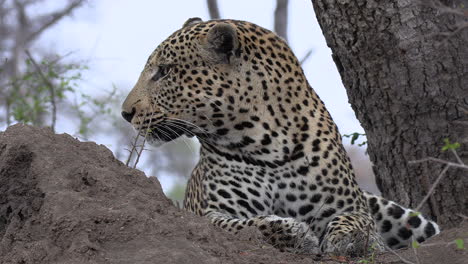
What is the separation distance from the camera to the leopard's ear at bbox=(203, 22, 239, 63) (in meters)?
7.86

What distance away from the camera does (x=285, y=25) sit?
47.8 ft

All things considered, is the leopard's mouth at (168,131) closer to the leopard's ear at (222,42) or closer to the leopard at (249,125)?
the leopard at (249,125)

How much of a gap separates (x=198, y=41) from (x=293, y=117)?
105 centimetres

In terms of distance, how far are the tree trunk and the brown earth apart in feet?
5.00

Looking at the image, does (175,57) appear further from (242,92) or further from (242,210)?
(242,210)

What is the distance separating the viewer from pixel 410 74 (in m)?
7.52

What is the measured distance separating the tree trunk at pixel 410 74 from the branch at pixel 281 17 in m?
6.43

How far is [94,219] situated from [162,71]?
2872mm

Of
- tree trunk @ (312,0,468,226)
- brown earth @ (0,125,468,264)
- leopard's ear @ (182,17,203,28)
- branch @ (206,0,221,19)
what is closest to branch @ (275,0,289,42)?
branch @ (206,0,221,19)

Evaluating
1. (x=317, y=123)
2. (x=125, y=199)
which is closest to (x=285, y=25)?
(x=317, y=123)

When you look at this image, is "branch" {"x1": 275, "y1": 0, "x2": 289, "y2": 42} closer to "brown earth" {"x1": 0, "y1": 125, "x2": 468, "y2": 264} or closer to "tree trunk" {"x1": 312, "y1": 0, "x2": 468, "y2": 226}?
"tree trunk" {"x1": 312, "y1": 0, "x2": 468, "y2": 226}

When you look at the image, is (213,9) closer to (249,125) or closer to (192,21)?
(192,21)

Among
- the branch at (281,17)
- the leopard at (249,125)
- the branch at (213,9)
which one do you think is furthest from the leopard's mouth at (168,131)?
the branch at (213,9)

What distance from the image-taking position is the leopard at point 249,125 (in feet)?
25.8
